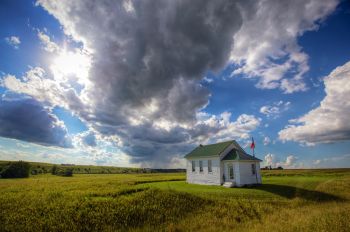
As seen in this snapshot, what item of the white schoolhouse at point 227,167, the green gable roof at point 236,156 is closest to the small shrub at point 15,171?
the white schoolhouse at point 227,167

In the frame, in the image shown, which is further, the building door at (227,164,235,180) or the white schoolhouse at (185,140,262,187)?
the building door at (227,164,235,180)

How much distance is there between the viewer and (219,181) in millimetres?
31734

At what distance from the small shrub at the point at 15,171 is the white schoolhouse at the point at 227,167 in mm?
75120

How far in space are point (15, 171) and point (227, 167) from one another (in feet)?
273

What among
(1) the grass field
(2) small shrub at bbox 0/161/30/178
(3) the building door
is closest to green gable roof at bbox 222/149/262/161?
(3) the building door

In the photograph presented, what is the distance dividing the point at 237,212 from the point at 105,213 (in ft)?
30.4

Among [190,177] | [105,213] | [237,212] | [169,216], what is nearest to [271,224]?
[237,212]

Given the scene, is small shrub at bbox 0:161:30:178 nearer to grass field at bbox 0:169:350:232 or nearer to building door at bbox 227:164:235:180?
grass field at bbox 0:169:350:232

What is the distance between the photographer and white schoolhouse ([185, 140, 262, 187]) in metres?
30.5

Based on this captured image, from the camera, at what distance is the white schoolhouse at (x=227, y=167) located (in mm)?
30516

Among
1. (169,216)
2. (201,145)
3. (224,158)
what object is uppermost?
(201,145)

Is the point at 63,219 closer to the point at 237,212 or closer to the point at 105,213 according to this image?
the point at 105,213

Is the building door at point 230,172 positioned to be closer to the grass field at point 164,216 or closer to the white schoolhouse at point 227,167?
the white schoolhouse at point 227,167

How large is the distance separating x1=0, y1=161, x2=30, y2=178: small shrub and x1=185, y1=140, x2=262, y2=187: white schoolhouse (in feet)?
246
